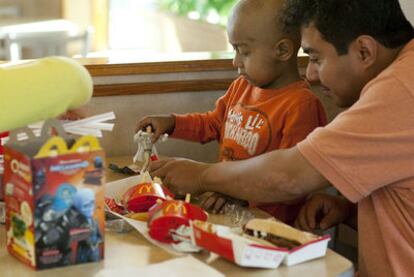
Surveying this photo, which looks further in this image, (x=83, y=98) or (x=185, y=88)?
(x=185, y=88)

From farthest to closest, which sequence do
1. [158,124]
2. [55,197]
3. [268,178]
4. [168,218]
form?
[158,124] → [268,178] → [168,218] → [55,197]

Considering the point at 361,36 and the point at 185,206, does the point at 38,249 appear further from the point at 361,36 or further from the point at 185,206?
the point at 361,36

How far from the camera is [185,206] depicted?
119 cm

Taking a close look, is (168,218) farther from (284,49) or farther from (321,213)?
(284,49)

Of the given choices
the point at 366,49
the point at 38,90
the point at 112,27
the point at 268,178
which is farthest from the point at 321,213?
the point at 112,27

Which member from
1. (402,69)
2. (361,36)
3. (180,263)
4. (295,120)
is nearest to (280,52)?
(295,120)

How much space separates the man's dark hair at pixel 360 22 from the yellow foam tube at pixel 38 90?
0.50 m

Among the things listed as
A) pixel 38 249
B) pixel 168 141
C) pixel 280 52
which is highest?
pixel 280 52

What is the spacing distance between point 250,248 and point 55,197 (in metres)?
0.30

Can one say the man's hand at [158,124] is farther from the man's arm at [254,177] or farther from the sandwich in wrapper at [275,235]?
the sandwich in wrapper at [275,235]

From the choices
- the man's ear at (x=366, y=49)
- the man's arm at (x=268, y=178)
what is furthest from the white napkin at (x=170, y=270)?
the man's ear at (x=366, y=49)

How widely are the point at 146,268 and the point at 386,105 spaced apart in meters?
0.49

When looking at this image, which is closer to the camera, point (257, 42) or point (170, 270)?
point (170, 270)

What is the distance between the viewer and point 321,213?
4.93 ft
